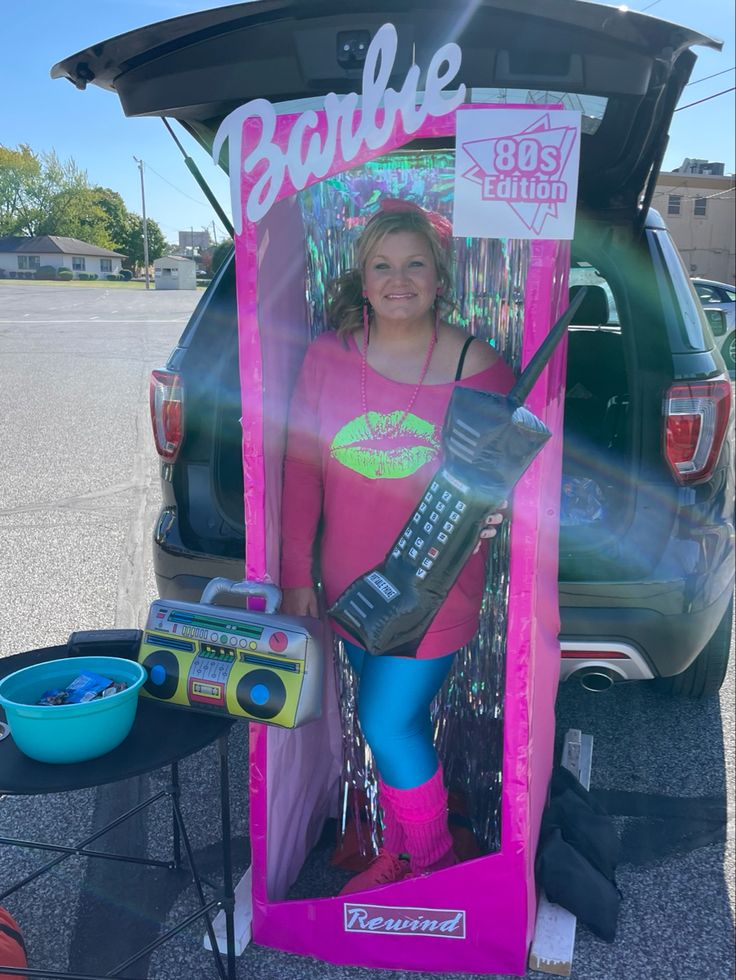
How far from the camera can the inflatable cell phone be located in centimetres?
157

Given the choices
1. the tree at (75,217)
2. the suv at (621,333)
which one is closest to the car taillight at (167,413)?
the suv at (621,333)

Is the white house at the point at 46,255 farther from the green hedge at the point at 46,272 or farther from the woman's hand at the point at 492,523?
the woman's hand at the point at 492,523

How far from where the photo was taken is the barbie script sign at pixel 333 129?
1.53 metres

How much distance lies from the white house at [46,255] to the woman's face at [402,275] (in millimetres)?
5507

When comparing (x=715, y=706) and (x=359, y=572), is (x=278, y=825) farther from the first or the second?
(x=715, y=706)

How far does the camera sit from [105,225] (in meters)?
7.47

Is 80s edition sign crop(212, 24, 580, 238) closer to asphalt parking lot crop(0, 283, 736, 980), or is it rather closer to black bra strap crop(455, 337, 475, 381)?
black bra strap crop(455, 337, 475, 381)

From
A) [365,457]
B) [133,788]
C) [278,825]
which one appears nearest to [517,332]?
[365,457]

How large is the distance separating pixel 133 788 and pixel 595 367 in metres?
2.54

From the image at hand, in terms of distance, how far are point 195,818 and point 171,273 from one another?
12.2m

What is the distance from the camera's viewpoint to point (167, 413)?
2.72 m

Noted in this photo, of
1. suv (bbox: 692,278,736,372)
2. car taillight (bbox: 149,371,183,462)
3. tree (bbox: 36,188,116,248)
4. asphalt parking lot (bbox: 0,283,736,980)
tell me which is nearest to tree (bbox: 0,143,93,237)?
tree (bbox: 36,188,116,248)

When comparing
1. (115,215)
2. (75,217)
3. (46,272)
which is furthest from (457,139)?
(46,272)

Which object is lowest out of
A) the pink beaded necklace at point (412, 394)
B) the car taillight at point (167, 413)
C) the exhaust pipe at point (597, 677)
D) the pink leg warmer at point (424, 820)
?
the pink leg warmer at point (424, 820)
